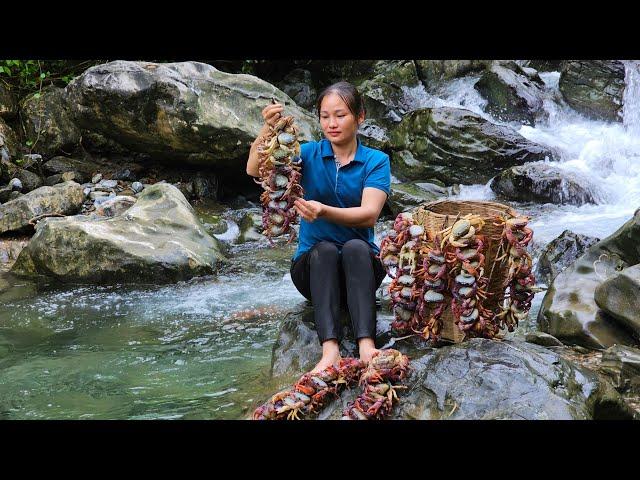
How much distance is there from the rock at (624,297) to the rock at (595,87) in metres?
6.67

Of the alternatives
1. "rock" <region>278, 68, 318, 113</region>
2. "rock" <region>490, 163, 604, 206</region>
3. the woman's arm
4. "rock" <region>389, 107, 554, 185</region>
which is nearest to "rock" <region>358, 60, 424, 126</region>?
"rock" <region>278, 68, 318, 113</region>

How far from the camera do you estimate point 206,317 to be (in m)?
5.44

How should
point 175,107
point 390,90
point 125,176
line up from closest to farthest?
point 175,107 < point 125,176 < point 390,90

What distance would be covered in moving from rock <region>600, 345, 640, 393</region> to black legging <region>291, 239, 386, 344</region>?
1.60 metres

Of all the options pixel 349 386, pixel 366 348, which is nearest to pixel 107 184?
pixel 366 348

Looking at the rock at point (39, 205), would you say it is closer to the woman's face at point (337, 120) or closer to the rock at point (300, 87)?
the rock at point (300, 87)

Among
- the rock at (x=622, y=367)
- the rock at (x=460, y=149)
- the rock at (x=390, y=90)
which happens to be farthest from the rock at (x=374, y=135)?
the rock at (x=622, y=367)

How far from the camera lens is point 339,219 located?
10.9 ft

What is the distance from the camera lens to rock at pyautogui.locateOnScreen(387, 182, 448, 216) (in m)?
8.59

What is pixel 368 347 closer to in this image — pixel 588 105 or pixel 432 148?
pixel 432 148

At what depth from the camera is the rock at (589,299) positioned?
14.8 feet

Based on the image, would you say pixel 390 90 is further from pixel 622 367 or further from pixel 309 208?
pixel 309 208

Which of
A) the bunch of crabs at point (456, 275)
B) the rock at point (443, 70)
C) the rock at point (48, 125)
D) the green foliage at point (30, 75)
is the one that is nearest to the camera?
the bunch of crabs at point (456, 275)

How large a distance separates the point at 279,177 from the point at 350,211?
40 centimetres
